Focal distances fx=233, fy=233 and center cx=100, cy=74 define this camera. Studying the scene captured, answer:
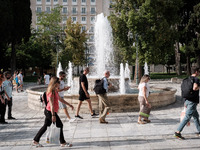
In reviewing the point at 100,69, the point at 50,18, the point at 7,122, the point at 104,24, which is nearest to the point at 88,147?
the point at 7,122

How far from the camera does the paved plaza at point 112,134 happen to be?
5.41 m

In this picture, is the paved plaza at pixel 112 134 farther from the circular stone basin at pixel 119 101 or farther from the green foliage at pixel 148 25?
the green foliage at pixel 148 25

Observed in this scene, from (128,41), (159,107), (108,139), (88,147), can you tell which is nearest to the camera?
(88,147)

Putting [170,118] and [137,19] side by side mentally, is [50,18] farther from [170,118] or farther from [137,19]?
[170,118]

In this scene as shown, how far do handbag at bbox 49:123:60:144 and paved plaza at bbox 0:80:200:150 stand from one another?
0.39 m

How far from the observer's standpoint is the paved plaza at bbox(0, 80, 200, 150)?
5410mm

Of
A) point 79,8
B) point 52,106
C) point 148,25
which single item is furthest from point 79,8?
point 52,106

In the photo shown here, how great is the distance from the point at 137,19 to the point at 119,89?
44.9 ft

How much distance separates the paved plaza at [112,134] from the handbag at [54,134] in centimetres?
39

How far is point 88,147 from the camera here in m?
5.34

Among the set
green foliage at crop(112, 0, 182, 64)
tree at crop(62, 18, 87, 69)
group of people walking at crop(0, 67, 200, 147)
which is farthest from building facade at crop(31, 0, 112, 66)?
group of people walking at crop(0, 67, 200, 147)

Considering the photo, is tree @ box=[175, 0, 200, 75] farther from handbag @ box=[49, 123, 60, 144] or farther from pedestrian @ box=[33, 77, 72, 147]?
handbag @ box=[49, 123, 60, 144]

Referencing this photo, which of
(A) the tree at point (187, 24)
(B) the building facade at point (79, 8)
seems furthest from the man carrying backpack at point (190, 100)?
(B) the building facade at point (79, 8)

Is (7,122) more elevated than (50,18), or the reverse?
(50,18)
